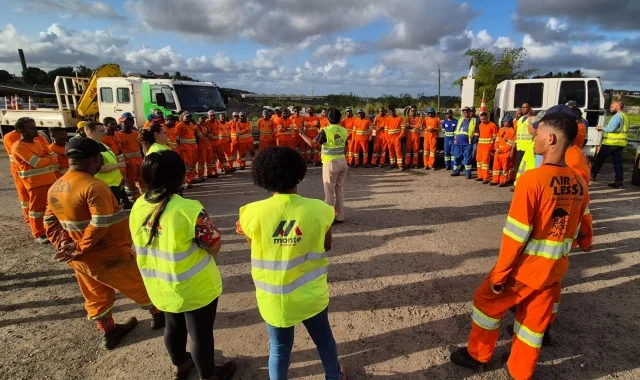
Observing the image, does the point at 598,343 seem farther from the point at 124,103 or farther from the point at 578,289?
the point at 124,103

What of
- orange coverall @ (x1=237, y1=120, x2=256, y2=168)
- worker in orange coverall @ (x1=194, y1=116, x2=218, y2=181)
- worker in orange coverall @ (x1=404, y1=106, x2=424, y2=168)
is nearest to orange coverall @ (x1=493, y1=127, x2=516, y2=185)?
worker in orange coverall @ (x1=404, y1=106, x2=424, y2=168)

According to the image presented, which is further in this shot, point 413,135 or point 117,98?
point 117,98

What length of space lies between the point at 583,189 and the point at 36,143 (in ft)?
21.6

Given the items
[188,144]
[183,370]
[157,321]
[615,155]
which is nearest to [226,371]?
[183,370]

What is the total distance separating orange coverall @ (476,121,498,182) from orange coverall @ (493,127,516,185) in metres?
0.21

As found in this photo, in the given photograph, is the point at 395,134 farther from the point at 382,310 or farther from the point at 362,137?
the point at 382,310

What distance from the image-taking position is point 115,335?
10.2 ft

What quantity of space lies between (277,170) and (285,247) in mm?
432

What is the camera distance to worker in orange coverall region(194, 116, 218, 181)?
30.7 feet

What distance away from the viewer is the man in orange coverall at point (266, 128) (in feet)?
35.7

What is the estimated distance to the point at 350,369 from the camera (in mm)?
2732

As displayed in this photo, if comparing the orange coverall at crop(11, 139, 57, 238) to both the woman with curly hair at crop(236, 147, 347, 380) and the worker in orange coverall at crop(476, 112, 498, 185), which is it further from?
the worker in orange coverall at crop(476, 112, 498, 185)

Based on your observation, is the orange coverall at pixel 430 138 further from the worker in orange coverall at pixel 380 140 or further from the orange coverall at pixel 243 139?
the orange coverall at pixel 243 139

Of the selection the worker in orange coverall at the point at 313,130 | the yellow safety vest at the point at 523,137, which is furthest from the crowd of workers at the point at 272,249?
the worker in orange coverall at the point at 313,130
